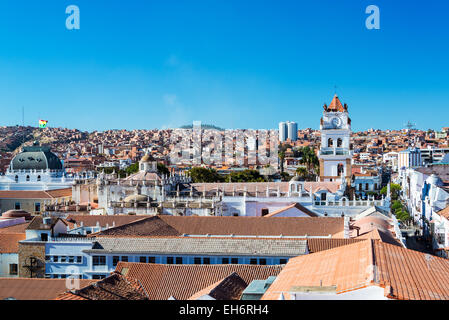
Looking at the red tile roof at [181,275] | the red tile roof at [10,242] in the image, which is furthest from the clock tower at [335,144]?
the red tile roof at [181,275]

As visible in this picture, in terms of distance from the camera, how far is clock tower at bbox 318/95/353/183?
5047 centimetres

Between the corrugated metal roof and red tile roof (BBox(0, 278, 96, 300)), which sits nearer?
red tile roof (BBox(0, 278, 96, 300))

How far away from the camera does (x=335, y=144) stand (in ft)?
167

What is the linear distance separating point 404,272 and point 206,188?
111 ft

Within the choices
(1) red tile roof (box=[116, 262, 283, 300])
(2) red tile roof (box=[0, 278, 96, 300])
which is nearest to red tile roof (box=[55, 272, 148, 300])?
(1) red tile roof (box=[116, 262, 283, 300])

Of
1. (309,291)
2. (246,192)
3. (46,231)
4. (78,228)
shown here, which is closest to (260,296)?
(309,291)

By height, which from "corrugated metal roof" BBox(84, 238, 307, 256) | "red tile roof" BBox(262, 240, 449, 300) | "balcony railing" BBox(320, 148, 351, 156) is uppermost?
"balcony railing" BBox(320, 148, 351, 156)

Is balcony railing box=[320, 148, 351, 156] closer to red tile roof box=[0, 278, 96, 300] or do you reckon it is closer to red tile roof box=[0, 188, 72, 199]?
red tile roof box=[0, 188, 72, 199]

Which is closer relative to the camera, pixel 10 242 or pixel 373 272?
pixel 373 272

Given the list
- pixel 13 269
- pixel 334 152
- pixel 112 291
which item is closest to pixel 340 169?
pixel 334 152

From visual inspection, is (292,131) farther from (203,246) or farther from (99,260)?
(99,260)

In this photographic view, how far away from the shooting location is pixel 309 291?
11289 mm

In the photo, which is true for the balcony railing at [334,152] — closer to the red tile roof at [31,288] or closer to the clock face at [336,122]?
the clock face at [336,122]
